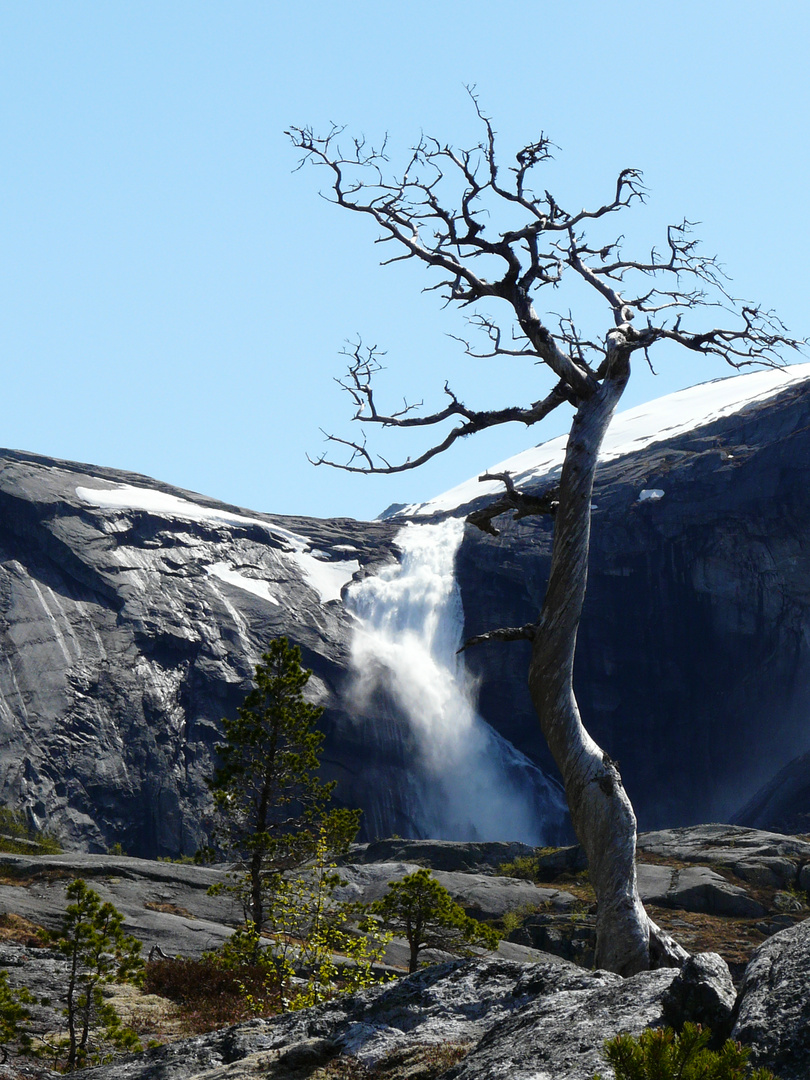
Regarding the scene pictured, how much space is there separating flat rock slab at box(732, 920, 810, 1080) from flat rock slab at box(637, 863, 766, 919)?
39.2 m

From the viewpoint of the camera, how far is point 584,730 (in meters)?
9.48

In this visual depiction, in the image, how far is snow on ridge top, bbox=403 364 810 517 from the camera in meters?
92.3

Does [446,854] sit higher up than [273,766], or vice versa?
[273,766]

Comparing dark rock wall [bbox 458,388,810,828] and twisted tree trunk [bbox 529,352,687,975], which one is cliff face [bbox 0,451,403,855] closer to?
dark rock wall [bbox 458,388,810,828]

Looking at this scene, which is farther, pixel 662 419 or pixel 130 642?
pixel 662 419

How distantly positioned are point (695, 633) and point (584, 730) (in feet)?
222

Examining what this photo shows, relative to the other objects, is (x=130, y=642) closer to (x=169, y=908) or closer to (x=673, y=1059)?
(x=169, y=908)

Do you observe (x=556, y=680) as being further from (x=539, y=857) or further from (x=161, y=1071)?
(x=539, y=857)

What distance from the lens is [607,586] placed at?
75.4 metres

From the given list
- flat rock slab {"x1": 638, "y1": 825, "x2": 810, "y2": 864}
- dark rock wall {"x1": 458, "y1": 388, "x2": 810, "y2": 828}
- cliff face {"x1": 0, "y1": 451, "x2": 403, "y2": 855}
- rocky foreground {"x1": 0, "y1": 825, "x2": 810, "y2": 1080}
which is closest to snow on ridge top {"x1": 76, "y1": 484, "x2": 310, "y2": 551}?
cliff face {"x1": 0, "y1": 451, "x2": 403, "y2": 855}

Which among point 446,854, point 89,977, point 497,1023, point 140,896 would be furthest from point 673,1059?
point 446,854

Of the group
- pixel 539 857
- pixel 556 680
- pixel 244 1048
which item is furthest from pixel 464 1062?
pixel 539 857

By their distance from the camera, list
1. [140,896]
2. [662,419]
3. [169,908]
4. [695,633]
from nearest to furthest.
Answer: [169,908], [140,896], [695,633], [662,419]

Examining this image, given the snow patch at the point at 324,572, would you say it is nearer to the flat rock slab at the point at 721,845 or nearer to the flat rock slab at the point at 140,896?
the flat rock slab at the point at 721,845
